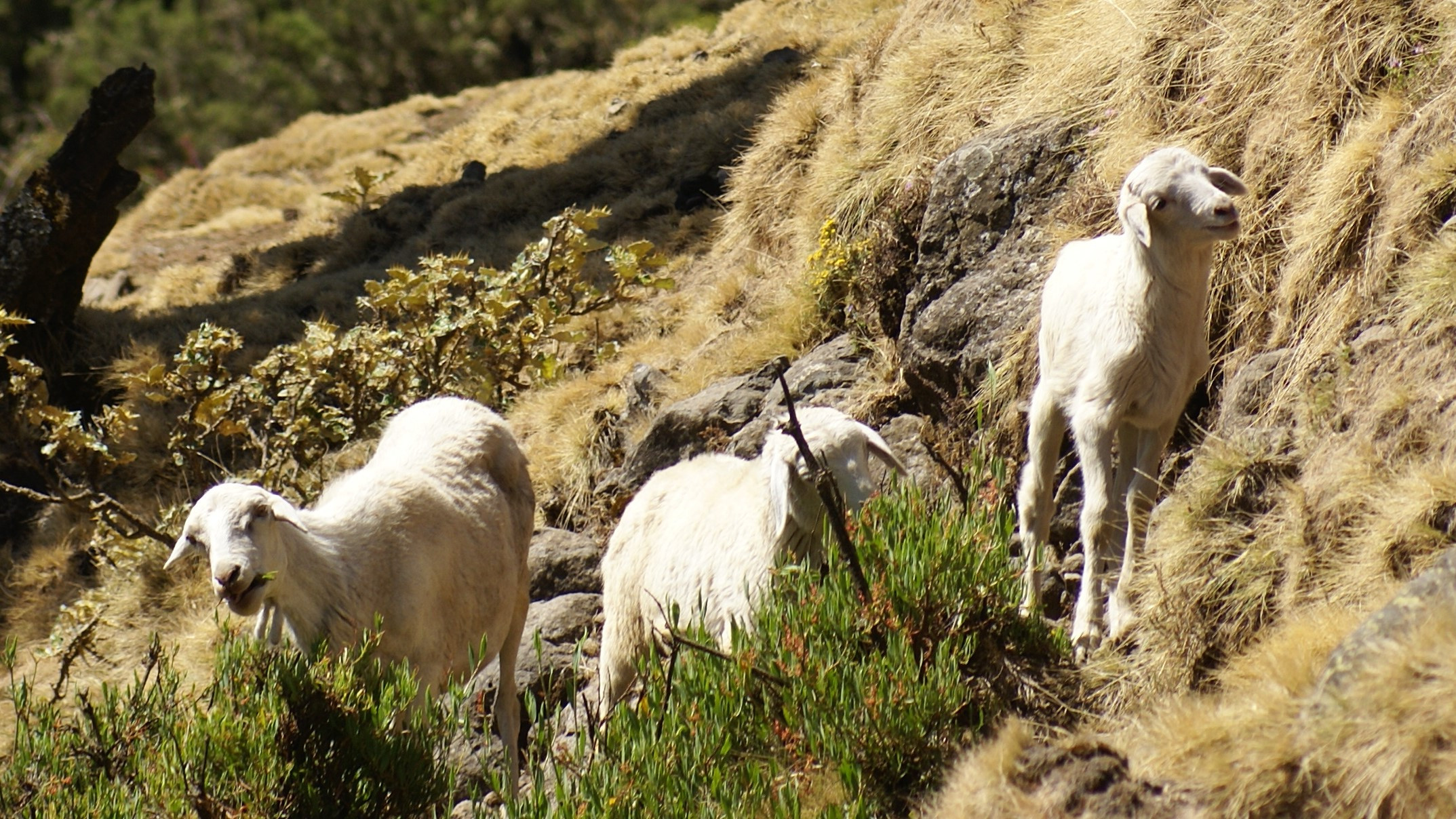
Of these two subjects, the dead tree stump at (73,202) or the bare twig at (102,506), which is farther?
the dead tree stump at (73,202)

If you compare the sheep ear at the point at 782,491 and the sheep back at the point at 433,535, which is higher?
the sheep ear at the point at 782,491

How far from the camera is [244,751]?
14.6 feet

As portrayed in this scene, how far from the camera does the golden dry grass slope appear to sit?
3.75 meters

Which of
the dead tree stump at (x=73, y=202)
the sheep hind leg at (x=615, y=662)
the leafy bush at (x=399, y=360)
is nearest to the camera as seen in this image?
the sheep hind leg at (x=615, y=662)

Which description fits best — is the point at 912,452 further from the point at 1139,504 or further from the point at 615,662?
the point at 615,662

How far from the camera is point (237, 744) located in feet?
14.6

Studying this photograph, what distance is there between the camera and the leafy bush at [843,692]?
407 cm

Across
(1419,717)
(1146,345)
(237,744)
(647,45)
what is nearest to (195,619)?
(237,744)

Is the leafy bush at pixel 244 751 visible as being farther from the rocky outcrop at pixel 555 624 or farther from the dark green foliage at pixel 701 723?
the rocky outcrop at pixel 555 624

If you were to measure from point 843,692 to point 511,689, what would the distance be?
315 cm

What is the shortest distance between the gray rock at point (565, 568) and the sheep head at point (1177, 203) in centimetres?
399

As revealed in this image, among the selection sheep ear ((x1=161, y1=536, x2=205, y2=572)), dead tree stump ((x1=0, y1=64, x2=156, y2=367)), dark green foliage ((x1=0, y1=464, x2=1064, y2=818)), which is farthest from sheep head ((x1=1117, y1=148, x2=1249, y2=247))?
dead tree stump ((x1=0, y1=64, x2=156, y2=367))

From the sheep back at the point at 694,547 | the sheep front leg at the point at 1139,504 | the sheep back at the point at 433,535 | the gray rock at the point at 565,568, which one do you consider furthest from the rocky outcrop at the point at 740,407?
the sheep front leg at the point at 1139,504

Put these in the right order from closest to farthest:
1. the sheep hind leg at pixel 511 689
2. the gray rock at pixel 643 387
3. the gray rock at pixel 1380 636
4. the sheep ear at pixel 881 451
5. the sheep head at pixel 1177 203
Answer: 1. the gray rock at pixel 1380 636
2. the sheep head at pixel 1177 203
3. the sheep ear at pixel 881 451
4. the sheep hind leg at pixel 511 689
5. the gray rock at pixel 643 387
